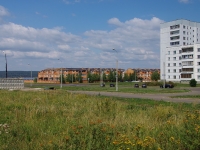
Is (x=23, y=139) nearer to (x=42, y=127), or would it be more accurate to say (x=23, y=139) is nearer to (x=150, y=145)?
(x=42, y=127)

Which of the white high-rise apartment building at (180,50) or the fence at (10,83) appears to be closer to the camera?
the fence at (10,83)

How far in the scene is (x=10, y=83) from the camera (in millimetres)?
40969

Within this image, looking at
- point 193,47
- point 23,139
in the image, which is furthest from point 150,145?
point 193,47

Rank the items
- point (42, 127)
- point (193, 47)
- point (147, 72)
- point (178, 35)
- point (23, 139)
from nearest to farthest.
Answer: point (23, 139) → point (42, 127) → point (193, 47) → point (178, 35) → point (147, 72)

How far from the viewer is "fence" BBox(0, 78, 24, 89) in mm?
40375

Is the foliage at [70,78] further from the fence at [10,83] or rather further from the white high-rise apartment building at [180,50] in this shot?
the fence at [10,83]

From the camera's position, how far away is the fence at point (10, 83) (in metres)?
40.4

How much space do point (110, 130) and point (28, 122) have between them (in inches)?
149

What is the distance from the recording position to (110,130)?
21.3 feet

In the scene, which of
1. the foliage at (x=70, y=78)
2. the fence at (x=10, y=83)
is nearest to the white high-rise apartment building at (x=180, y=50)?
the foliage at (x=70, y=78)

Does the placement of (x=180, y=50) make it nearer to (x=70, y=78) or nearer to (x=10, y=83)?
(x=70, y=78)

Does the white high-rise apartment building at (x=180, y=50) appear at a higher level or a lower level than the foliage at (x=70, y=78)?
higher

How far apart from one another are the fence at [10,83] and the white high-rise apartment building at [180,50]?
6439 cm

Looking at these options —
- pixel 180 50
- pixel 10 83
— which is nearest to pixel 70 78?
pixel 180 50
